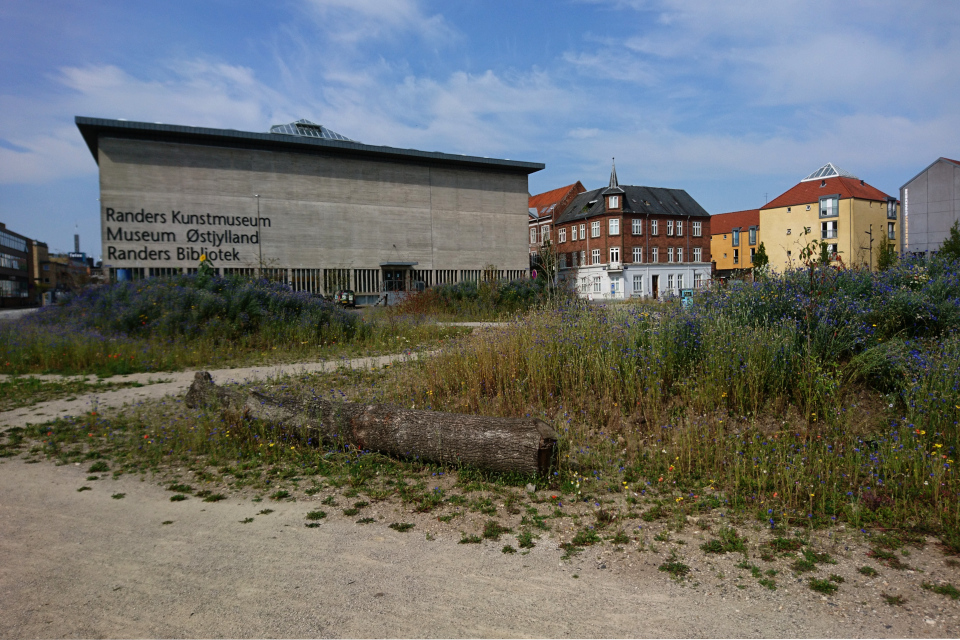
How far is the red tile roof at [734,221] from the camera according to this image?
81.0 metres

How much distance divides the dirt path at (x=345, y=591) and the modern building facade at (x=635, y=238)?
50542 mm

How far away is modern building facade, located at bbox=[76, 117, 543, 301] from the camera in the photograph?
35.4 m

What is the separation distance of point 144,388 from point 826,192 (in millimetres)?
71345

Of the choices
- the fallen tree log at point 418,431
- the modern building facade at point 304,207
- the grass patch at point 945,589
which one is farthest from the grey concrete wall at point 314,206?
the grass patch at point 945,589

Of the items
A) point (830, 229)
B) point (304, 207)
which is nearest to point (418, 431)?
point (304, 207)

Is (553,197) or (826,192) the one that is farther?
(553,197)

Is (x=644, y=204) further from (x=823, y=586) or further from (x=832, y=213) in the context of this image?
(x=823, y=586)

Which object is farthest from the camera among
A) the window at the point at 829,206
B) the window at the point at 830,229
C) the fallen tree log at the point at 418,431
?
the window at the point at 830,229

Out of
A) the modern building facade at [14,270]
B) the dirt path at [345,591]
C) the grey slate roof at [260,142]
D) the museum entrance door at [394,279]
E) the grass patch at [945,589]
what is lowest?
the dirt path at [345,591]

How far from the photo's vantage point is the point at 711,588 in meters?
3.24

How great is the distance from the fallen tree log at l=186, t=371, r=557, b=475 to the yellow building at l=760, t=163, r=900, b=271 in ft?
207

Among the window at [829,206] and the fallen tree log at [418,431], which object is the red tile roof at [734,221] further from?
the fallen tree log at [418,431]

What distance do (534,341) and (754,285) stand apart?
11.0ft

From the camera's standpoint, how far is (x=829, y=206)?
2447 inches
